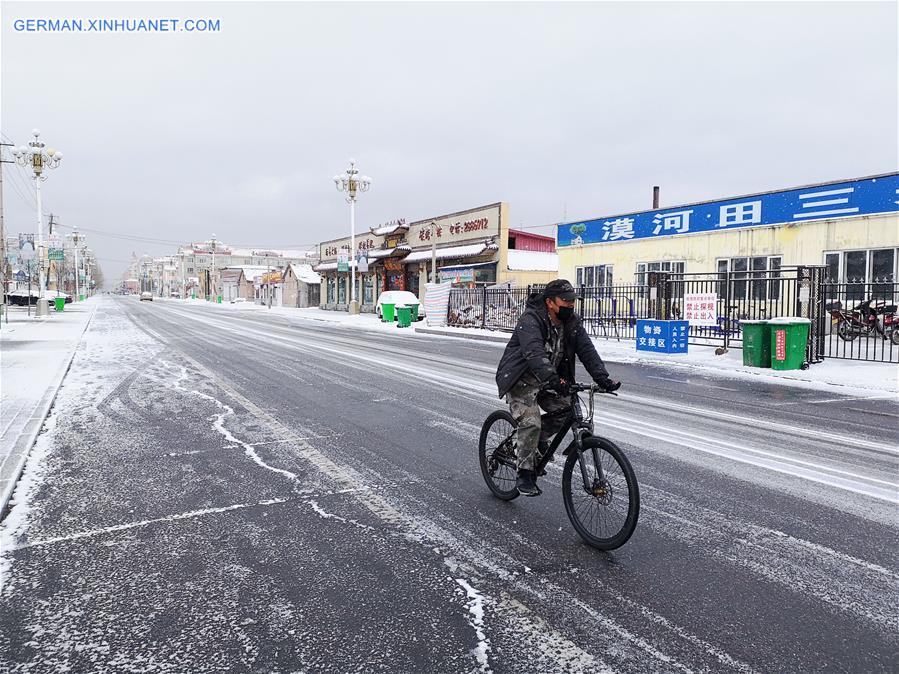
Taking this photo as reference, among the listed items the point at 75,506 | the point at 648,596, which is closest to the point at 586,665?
the point at 648,596

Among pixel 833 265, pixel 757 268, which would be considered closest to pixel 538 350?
pixel 833 265

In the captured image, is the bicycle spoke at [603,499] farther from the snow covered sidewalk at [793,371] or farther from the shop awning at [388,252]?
the shop awning at [388,252]

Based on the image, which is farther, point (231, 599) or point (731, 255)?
point (731, 255)

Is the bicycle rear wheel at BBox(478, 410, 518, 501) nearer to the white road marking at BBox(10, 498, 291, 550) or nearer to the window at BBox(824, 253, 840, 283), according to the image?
the white road marking at BBox(10, 498, 291, 550)

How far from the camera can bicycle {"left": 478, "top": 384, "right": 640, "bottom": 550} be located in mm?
3795

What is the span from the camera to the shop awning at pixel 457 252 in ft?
116

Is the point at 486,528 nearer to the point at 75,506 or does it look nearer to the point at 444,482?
the point at 444,482

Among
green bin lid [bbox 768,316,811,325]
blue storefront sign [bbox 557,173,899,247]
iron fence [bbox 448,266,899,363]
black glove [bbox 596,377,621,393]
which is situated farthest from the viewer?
blue storefront sign [bbox 557,173,899,247]

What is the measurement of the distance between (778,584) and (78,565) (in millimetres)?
4097

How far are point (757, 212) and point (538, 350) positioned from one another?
21.5m

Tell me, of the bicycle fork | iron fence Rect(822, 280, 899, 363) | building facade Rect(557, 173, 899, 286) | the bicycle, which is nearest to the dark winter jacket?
the bicycle

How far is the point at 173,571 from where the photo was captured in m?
3.57

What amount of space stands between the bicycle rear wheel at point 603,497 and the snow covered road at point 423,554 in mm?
157

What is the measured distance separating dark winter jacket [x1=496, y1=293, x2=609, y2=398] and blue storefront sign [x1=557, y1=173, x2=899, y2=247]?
64.0 ft
